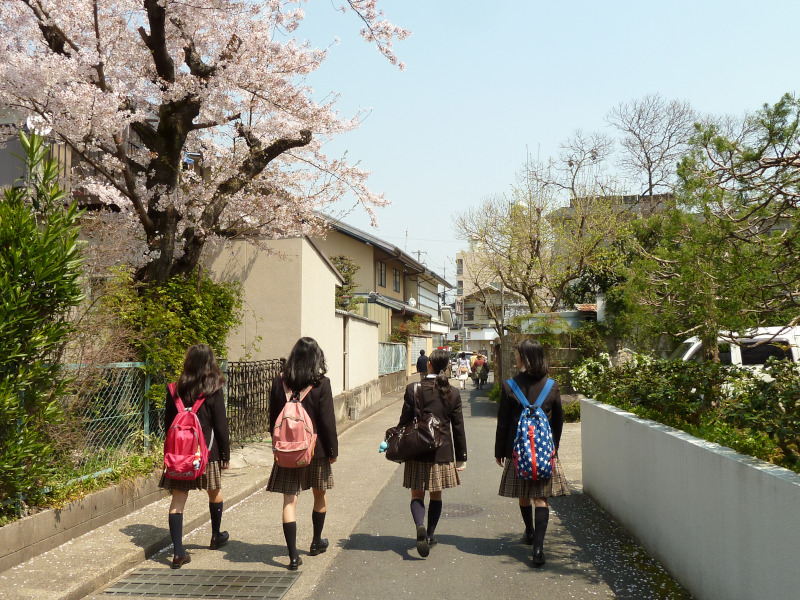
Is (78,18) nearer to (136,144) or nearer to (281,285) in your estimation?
(136,144)

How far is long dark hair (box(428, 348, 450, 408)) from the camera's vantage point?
20.9 feet

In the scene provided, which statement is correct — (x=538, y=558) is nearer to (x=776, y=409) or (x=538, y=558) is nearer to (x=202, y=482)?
(x=776, y=409)

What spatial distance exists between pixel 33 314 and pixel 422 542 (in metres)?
3.70

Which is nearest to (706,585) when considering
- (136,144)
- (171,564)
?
(171,564)

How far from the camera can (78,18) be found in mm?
10648


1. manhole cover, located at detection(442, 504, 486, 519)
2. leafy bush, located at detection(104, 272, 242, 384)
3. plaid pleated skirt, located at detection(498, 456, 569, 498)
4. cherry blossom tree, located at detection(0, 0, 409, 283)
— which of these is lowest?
manhole cover, located at detection(442, 504, 486, 519)

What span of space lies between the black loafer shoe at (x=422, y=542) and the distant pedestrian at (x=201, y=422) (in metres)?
1.80

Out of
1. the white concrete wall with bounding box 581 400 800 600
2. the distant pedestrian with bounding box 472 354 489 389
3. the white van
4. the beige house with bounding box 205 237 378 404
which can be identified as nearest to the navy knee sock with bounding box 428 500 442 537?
the white concrete wall with bounding box 581 400 800 600

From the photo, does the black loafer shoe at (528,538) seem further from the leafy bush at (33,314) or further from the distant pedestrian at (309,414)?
the leafy bush at (33,314)

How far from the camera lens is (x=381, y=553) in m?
6.28

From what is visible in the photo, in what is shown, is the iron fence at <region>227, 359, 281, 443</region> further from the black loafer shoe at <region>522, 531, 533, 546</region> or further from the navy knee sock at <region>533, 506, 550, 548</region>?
the navy knee sock at <region>533, 506, 550, 548</region>

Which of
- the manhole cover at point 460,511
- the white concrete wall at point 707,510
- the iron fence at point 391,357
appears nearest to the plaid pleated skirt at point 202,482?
the manhole cover at point 460,511

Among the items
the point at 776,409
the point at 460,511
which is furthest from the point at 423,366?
the point at 776,409

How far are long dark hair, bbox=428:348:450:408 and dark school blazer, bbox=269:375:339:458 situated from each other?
100 cm
